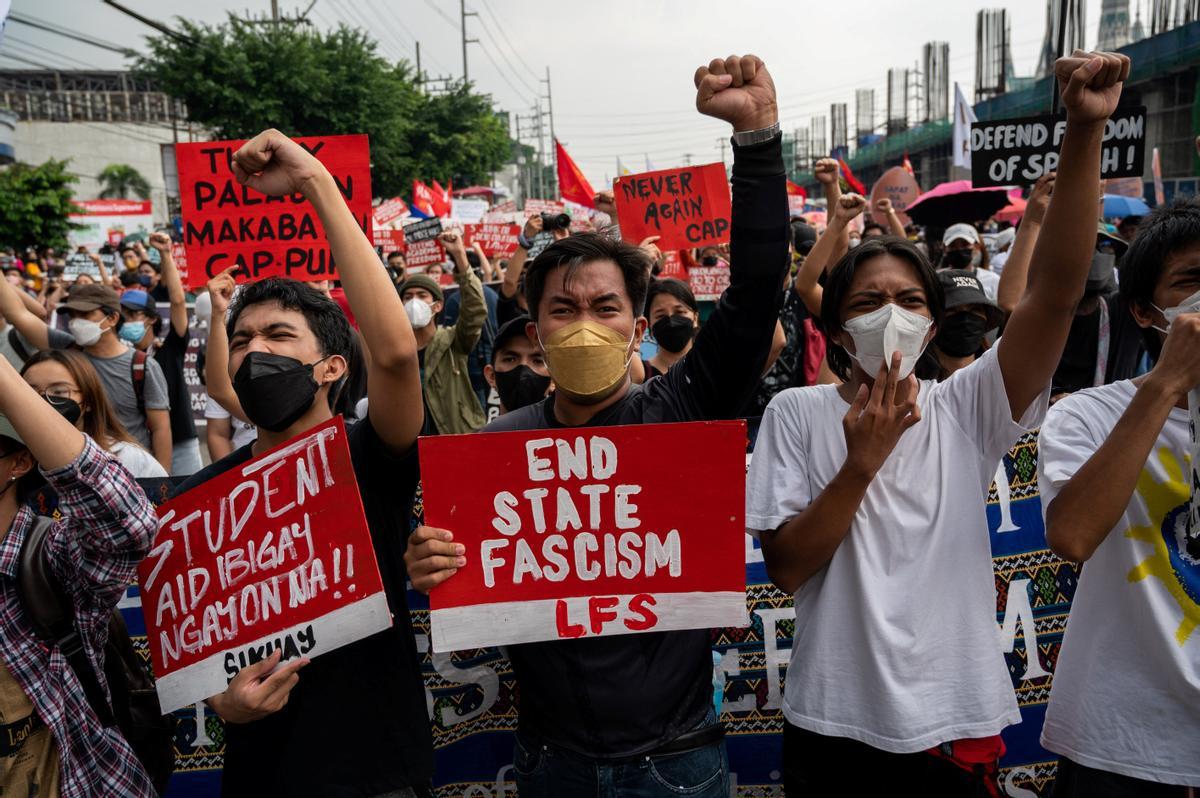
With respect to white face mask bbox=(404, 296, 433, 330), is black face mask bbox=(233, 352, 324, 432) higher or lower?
lower

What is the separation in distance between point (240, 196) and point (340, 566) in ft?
9.32

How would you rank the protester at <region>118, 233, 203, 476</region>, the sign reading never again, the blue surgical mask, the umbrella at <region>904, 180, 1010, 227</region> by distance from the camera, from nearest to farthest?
the sign reading never again < the protester at <region>118, 233, 203, 476</region> < the blue surgical mask < the umbrella at <region>904, 180, 1010, 227</region>

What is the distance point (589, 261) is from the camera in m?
2.26

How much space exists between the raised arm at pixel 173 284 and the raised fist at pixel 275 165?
13.5 feet

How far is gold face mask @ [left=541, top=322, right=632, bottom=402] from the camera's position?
2166 mm

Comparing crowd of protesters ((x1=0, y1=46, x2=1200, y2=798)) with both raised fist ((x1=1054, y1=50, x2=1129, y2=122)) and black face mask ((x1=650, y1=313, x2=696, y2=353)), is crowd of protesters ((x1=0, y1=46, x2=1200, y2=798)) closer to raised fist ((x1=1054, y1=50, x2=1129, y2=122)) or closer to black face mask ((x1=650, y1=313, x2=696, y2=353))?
raised fist ((x1=1054, y1=50, x2=1129, y2=122))

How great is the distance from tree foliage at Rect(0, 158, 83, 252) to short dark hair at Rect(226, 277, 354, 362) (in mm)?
37959

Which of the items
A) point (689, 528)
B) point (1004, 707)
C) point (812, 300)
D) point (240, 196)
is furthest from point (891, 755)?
point (240, 196)

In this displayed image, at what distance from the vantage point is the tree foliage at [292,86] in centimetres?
3491

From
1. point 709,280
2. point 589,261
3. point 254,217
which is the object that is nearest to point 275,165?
point 589,261

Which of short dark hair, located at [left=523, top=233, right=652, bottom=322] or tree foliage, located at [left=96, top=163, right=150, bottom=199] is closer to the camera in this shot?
short dark hair, located at [left=523, top=233, right=652, bottom=322]

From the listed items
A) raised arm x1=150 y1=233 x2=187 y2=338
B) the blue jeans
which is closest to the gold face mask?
the blue jeans

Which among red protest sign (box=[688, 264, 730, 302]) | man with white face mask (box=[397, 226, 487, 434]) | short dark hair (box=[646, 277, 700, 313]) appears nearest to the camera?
short dark hair (box=[646, 277, 700, 313])

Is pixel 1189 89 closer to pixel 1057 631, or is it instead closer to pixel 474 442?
pixel 1057 631
